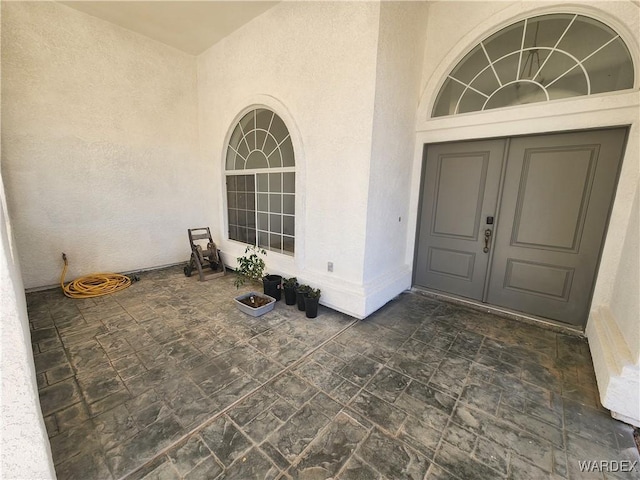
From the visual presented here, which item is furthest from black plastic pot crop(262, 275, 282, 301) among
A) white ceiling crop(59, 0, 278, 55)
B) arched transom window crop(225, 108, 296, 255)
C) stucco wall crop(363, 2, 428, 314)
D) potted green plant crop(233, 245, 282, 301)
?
white ceiling crop(59, 0, 278, 55)

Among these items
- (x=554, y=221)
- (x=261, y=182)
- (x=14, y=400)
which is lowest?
(x=14, y=400)

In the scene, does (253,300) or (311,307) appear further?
(253,300)

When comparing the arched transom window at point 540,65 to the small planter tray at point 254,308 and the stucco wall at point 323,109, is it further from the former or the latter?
the small planter tray at point 254,308

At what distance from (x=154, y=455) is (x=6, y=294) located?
1.21m

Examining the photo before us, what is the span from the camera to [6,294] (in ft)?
2.86

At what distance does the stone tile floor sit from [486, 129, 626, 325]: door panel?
17.7 inches

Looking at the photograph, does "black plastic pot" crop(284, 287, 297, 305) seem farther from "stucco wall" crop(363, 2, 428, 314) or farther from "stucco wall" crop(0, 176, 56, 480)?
"stucco wall" crop(0, 176, 56, 480)

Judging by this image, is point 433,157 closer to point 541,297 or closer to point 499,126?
point 499,126

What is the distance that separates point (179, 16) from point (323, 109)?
270 cm

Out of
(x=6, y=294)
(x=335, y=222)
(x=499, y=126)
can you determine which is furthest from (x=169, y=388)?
(x=499, y=126)

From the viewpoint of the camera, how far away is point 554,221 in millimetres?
2883

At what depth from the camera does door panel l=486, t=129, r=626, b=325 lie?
2.64m

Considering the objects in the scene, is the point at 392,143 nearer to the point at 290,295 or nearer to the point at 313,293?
the point at 313,293

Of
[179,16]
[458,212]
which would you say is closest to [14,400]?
[458,212]
